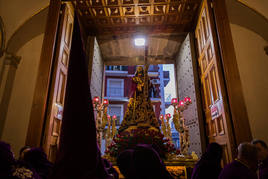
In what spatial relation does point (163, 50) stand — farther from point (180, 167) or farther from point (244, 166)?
point (244, 166)

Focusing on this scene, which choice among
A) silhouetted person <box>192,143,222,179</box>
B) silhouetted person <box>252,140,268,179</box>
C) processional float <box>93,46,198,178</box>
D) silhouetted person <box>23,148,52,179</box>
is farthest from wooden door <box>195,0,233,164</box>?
silhouetted person <box>23,148,52,179</box>

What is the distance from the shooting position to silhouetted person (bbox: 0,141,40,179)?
1.51 metres

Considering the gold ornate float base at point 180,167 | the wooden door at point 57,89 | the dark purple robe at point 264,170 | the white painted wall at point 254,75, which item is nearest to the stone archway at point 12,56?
the wooden door at point 57,89

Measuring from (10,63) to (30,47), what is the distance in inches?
28.5

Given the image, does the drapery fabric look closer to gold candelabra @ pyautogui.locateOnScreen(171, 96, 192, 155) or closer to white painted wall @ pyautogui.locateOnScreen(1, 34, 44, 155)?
gold candelabra @ pyautogui.locateOnScreen(171, 96, 192, 155)

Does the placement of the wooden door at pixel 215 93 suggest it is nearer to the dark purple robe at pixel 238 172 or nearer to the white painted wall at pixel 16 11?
the dark purple robe at pixel 238 172

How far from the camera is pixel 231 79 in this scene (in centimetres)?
324

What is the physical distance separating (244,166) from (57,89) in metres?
3.39

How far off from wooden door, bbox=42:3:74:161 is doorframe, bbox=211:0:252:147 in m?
3.22

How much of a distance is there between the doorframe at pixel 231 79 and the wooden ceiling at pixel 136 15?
5.09 feet

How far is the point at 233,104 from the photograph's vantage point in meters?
3.11

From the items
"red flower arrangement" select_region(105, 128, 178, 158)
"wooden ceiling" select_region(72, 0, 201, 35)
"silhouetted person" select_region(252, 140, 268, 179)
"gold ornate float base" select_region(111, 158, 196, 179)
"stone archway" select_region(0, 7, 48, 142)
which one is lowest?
"gold ornate float base" select_region(111, 158, 196, 179)

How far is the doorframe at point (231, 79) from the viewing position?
2965 mm

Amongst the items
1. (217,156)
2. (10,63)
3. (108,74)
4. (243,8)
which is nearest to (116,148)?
(217,156)
